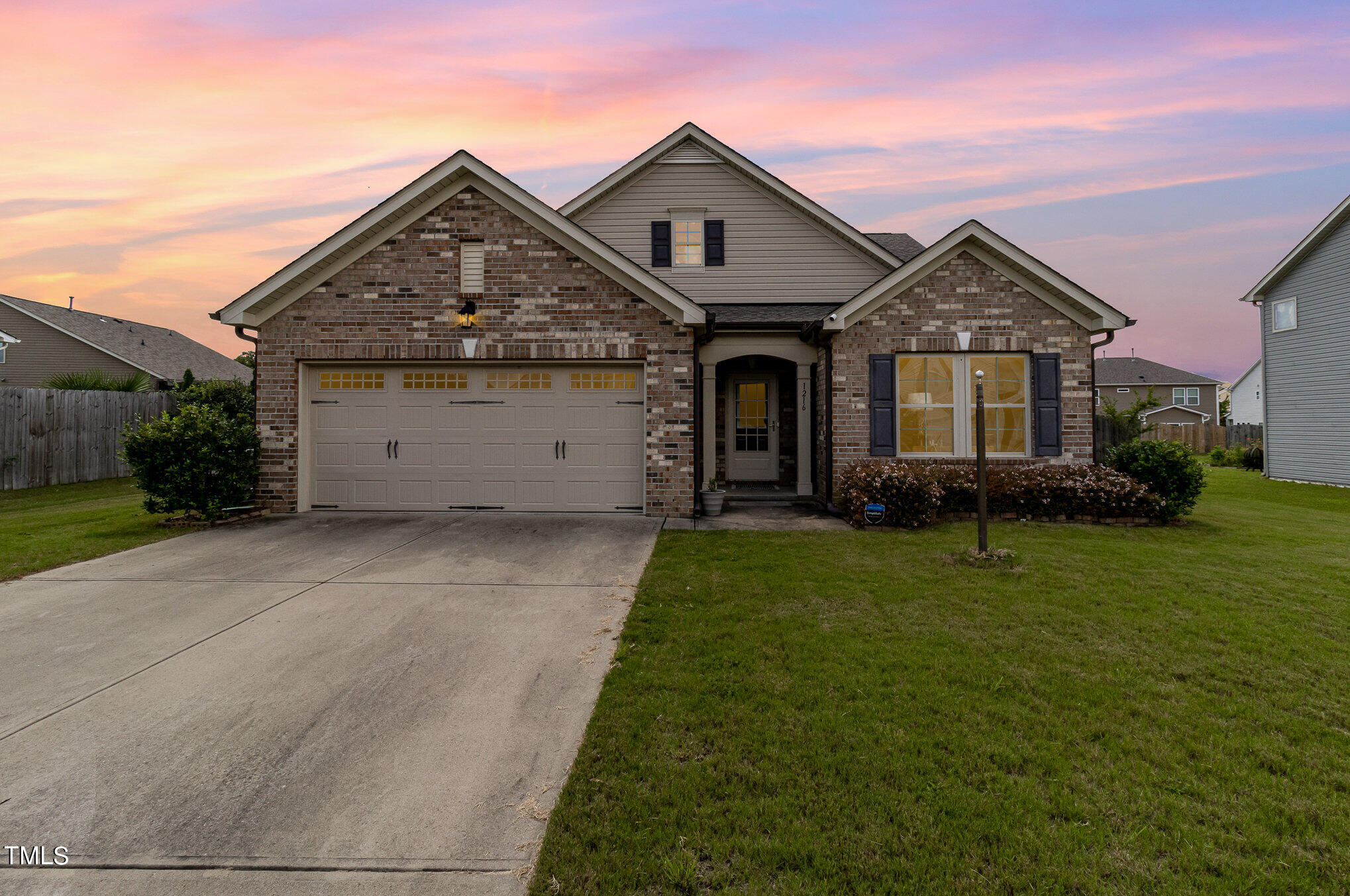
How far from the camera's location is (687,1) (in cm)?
799

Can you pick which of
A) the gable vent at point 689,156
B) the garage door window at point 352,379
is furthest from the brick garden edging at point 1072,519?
the garage door window at point 352,379

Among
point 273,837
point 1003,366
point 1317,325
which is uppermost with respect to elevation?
point 1317,325

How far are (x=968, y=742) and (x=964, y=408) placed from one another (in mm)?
8804

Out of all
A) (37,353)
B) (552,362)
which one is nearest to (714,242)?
(552,362)

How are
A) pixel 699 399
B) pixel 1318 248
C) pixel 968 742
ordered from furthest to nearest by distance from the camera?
1. pixel 1318 248
2. pixel 699 399
3. pixel 968 742

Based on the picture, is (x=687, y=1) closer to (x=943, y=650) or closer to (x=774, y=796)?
(x=943, y=650)

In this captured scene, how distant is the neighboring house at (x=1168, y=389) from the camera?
4200 centimetres

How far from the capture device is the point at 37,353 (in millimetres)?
23141

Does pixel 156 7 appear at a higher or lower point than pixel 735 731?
higher

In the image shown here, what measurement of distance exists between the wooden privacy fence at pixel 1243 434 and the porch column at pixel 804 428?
2229cm

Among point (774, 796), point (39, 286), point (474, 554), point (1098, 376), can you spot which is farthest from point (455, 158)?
point (1098, 376)

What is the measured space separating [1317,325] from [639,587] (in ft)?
67.5

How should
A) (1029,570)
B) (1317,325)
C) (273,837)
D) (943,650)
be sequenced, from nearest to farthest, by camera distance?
(273,837), (943,650), (1029,570), (1317,325)

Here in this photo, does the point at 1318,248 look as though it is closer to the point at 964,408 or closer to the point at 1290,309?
the point at 1290,309
